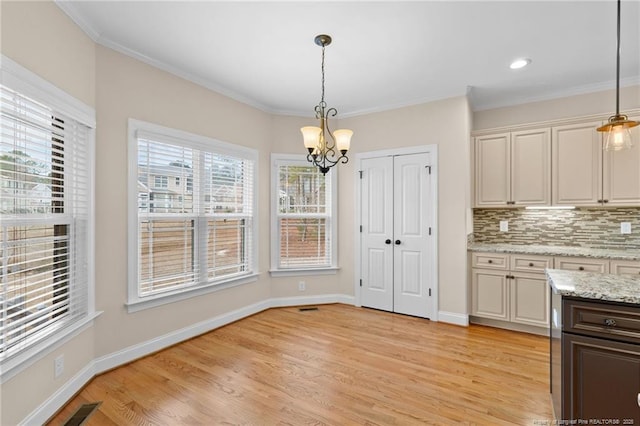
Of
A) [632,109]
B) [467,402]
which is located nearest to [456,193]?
[632,109]

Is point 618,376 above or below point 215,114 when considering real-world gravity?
below

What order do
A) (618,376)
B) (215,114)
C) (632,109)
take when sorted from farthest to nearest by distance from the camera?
(215,114) → (632,109) → (618,376)

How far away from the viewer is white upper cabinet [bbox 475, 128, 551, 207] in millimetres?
3658

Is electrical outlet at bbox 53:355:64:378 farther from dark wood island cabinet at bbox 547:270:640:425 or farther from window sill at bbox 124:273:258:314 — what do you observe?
dark wood island cabinet at bbox 547:270:640:425

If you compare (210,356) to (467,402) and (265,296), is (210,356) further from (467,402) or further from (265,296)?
(467,402)

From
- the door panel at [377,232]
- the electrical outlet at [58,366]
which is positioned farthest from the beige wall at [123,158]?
the door panel at [377,232]

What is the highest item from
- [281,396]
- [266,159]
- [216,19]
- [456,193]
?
[216,19]

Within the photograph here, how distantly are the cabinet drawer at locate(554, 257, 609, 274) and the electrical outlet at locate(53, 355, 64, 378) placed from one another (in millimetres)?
4545

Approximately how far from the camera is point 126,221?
112 inches

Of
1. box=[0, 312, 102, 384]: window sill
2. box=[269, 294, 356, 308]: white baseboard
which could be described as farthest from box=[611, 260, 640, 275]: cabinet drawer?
box=[0, 312, 102, 384]: window sill

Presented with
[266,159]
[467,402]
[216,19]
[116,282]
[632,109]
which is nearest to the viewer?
[467,402]

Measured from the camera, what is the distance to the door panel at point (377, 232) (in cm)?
431

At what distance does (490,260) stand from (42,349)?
4197 millimetres

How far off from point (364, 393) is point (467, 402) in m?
0.73
